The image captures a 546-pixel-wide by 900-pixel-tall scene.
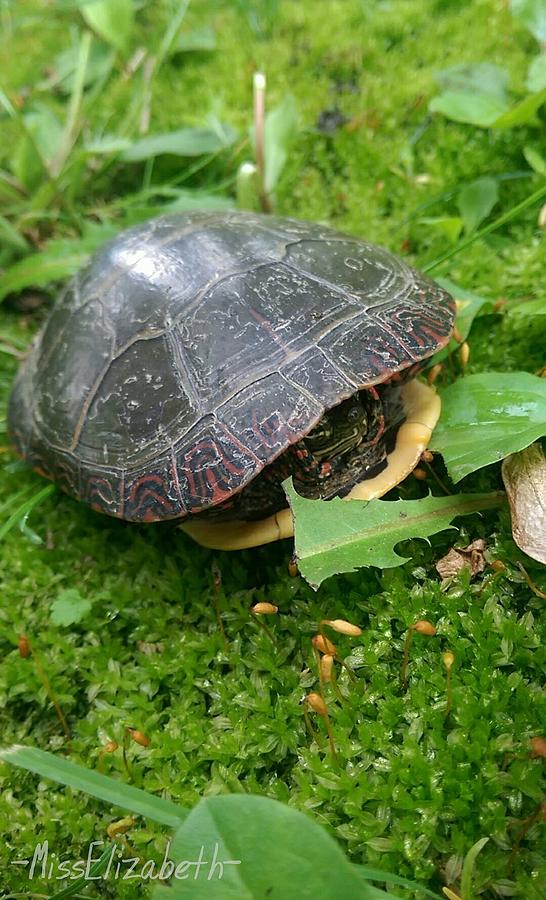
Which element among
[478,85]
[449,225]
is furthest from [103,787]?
[478,85]

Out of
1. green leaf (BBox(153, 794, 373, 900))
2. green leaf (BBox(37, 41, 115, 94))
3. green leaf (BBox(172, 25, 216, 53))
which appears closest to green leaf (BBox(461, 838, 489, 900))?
green leaf (BBox(153, 794, 373, 900))

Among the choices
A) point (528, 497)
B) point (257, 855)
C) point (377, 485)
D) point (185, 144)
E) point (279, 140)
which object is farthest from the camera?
point (185, 144)

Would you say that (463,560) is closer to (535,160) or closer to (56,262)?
(535,160)

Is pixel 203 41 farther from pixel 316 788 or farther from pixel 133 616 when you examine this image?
pixel 316 788

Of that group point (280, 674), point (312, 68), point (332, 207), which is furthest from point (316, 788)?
point (312, 68)

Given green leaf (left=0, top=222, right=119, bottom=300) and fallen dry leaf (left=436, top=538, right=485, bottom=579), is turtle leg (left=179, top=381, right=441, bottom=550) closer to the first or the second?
fallen dry leaf (left=436, top=538, right=485, bottom=579)

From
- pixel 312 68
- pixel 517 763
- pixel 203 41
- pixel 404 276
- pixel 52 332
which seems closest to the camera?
pixel 517 763
